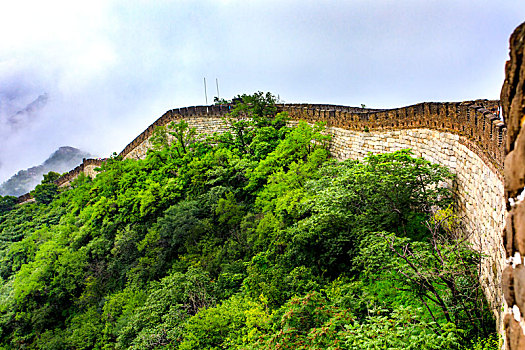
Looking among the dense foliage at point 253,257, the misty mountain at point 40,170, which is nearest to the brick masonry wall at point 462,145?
the dense foliage at point 253,257

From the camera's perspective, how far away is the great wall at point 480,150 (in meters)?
1.74

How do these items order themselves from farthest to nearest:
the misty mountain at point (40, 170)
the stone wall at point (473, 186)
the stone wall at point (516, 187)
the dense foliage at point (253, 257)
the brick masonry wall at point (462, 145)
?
the misty mountain at point (40, 170), the dense foliage at point (253, 257), the brick masonry wall at point (462, 145), the stone wall at point (473, 186), the stone wall at point (516, 187)

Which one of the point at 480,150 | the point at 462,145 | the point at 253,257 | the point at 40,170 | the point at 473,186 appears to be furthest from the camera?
the point at 40,170

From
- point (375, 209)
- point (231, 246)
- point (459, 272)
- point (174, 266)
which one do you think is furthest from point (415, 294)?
point (174, 266)

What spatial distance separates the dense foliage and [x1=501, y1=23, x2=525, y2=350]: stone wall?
2946mm

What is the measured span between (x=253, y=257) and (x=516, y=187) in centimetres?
986

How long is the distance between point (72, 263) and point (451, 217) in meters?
16.3

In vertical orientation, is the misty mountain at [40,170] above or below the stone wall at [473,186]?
above

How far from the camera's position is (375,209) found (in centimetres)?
915

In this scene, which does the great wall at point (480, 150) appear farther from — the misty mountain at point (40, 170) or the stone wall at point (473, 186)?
the misty mountain at point (40, 170)

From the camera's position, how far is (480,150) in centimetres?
673

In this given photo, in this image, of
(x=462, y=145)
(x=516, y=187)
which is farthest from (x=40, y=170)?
(x=516, y=187)

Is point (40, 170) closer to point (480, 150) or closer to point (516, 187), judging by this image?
point (480, 150)

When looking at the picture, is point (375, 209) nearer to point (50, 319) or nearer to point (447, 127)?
point (447, 127)
